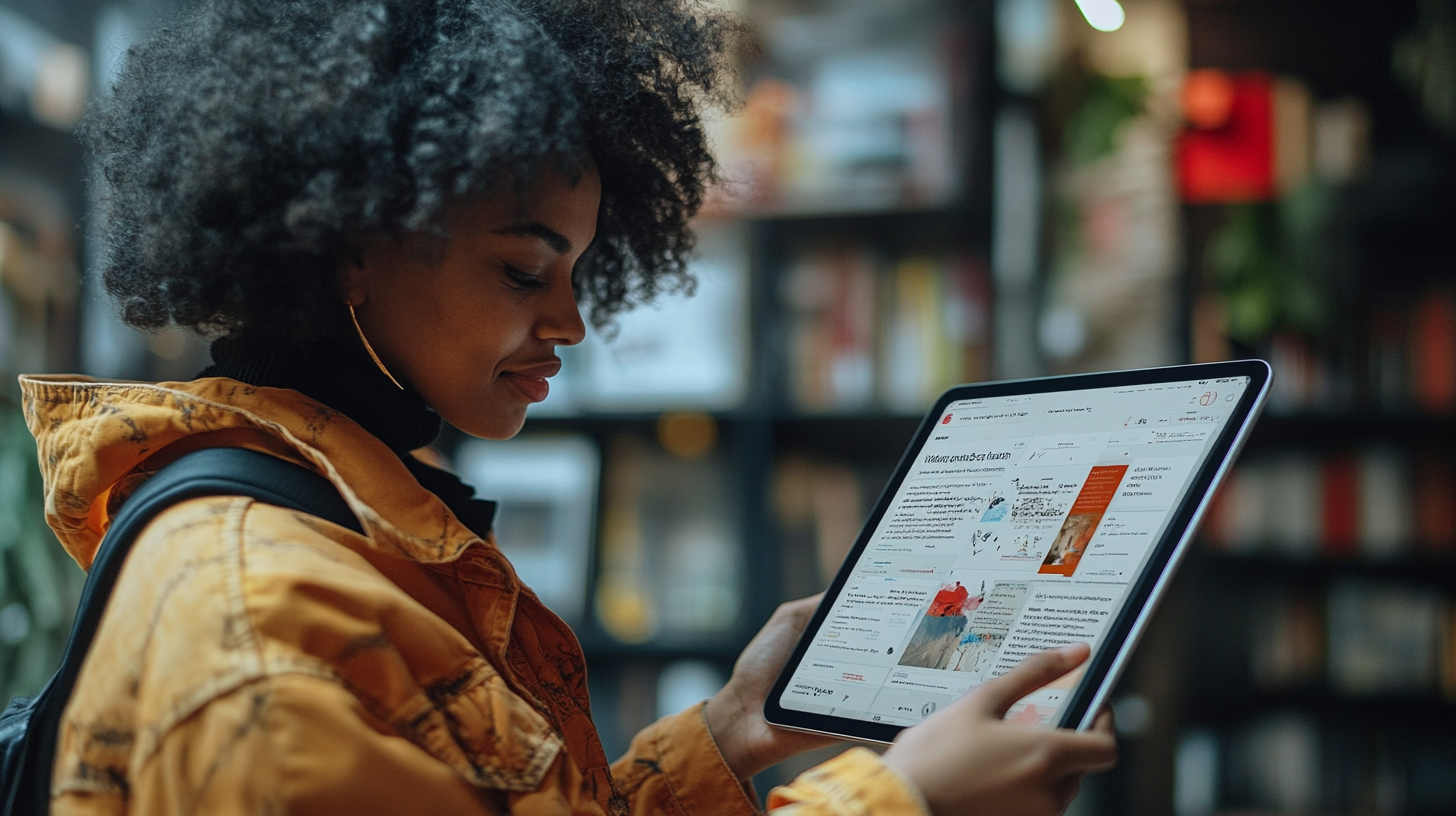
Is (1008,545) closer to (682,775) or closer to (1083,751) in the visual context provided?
(1083,751)

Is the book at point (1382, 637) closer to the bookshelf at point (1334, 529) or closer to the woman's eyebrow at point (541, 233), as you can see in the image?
the bookshelf at point (1334, 529)

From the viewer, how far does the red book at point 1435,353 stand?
2.49m

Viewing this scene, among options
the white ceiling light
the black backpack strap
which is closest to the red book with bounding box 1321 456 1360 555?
the white ceiling light

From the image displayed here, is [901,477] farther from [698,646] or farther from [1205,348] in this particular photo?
[1205,348]

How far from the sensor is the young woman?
61 centimetres

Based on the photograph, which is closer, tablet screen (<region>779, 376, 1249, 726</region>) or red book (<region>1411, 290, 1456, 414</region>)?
tablet screen (<region>779, 376, 1249, 726</region>)

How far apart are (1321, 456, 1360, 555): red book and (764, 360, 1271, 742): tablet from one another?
2037 mm

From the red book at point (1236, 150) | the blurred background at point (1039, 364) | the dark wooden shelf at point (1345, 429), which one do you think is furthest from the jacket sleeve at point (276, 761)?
the red book at point (1236, 150)

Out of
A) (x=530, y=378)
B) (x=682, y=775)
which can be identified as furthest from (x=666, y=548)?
(x=530, y=378)

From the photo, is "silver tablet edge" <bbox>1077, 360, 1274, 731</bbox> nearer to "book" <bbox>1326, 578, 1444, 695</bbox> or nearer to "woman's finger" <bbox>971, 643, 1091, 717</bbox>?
"woman's finger" <bbox>971, 643, 1091, 717</bbox>

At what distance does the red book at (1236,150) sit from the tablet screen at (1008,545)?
6.59 ft

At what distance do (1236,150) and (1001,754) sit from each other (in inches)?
95.7

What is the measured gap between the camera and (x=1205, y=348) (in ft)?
8.39

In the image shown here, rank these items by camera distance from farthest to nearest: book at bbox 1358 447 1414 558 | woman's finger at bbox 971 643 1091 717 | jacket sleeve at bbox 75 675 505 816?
book at bbox 1358 447 1414 558
woman's finger at bbox 971 643 1091 717
jacket sleeve at bbox 75 675 505 816
